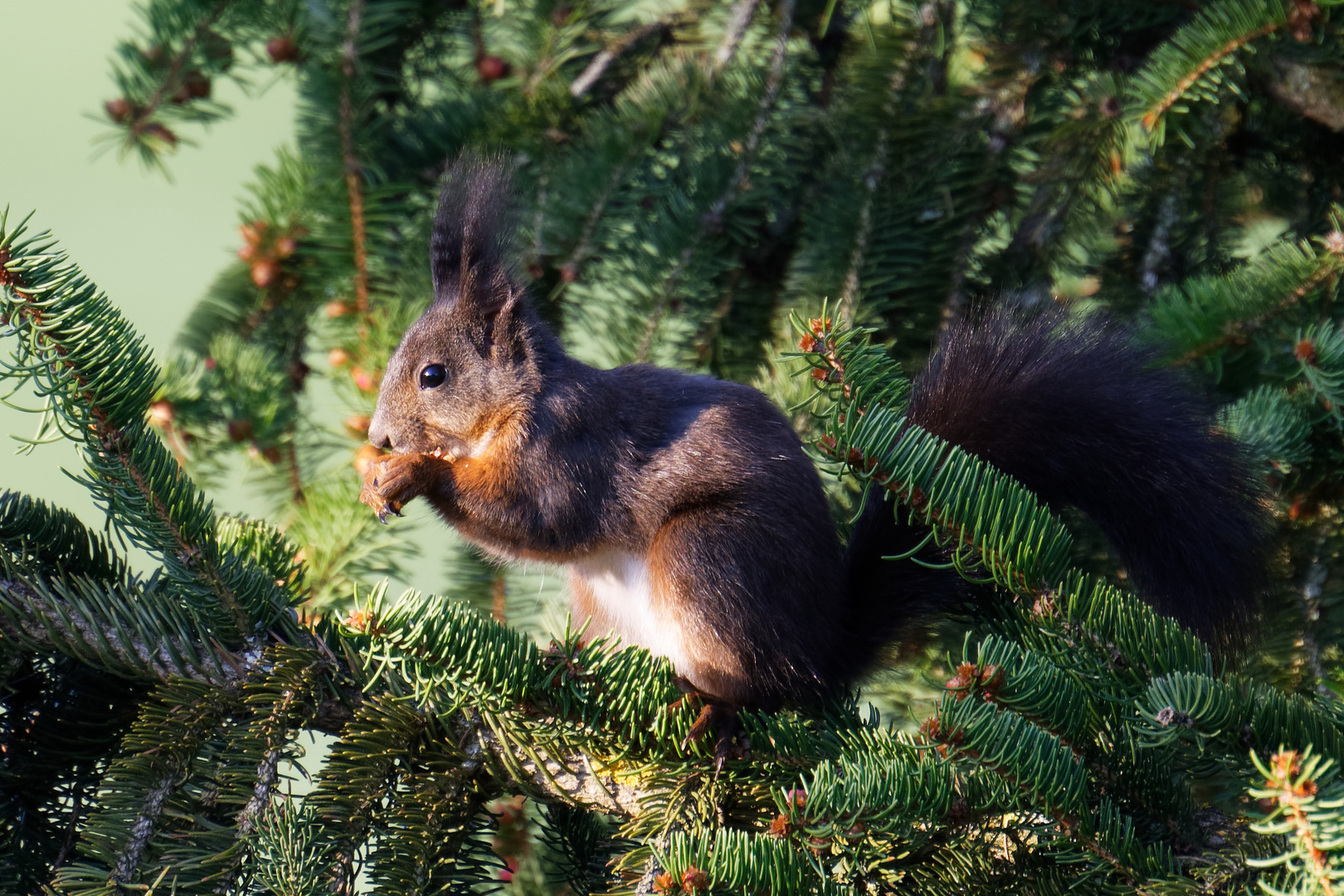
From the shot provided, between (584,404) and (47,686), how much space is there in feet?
1.79

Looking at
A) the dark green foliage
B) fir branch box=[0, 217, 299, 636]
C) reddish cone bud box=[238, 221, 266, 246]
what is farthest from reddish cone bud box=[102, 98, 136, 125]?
fir branch box=[0, 217, 299, 636]

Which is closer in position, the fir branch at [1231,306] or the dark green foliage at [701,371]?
the dark green foliage at [701,371]

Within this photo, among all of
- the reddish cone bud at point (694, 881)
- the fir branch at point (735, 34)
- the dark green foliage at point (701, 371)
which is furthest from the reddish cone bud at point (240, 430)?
the reddish cone bud at point (694, 881)

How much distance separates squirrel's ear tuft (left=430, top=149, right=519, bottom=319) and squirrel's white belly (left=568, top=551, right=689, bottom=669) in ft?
0.95

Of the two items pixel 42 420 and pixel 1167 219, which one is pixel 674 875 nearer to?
pixel 42 420

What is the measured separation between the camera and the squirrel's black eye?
1.15 meters

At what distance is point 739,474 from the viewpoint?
1038 millimetres

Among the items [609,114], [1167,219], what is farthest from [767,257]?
[1167,219]

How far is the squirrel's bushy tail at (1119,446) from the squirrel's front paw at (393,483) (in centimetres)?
47

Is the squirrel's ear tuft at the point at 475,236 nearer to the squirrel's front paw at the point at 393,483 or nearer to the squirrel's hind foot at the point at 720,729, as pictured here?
the squirrel's front paw at the point at 393,483

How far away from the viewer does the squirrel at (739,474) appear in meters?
0.88

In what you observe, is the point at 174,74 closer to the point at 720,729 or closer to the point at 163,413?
the point at 163,413

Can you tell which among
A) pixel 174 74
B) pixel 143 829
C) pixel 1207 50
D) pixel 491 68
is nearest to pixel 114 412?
pixel 143 829

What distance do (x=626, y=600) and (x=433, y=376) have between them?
0.31m
